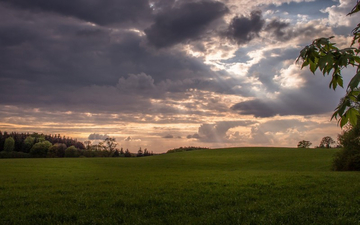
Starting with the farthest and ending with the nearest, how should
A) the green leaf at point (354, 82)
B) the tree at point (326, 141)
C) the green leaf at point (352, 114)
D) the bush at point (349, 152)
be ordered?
1. the tree at point (326, 141)
2. the bush at point (349, 152)
3. the green leaf at point (352, 114)
4. the green leaf at point (354, 82)

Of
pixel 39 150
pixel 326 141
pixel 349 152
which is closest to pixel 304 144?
pixel 326 141

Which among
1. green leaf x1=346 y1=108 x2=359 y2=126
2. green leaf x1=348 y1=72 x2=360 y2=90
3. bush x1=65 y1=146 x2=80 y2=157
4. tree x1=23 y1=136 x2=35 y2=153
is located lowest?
bush x1=65 y1=146 x2=80 y2=157

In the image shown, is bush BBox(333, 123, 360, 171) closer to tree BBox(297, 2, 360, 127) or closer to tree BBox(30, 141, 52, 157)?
tree BBox(297, 2, 360, 127)

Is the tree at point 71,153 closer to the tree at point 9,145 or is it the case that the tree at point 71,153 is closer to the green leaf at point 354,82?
the tree at point 9,145

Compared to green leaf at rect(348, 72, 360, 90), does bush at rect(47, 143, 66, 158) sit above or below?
below

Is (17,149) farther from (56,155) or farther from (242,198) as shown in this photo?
(242,198)

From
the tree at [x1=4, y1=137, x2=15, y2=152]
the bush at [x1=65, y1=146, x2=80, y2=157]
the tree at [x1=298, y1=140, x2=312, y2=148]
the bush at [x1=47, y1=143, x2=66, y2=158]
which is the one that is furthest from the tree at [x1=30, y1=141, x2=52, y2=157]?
the tree at [x1=298, y1=140, x2=312, y2=148]

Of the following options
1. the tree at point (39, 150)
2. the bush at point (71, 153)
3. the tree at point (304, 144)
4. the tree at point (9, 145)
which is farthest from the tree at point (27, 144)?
the tree at point (304, 144)

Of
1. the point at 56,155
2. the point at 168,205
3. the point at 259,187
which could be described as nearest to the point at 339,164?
the point at 259,187

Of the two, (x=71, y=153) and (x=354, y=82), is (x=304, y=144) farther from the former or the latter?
(x=354, y=82)

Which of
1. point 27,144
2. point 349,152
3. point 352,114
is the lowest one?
point 27,144

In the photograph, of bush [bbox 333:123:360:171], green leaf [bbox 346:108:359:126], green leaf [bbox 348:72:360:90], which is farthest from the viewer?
bush [bbox 333:123:360:171]

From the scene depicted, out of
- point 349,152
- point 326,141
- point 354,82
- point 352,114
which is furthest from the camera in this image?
point 326,141

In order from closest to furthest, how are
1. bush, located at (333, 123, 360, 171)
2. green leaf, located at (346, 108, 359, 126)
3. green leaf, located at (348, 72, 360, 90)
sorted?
1. green leaf, located at (348, 72, 360, 90)
2. green leaf, located at (346, 108, 359, 126)
3. bush, located at (333, 123, 360, 171)
